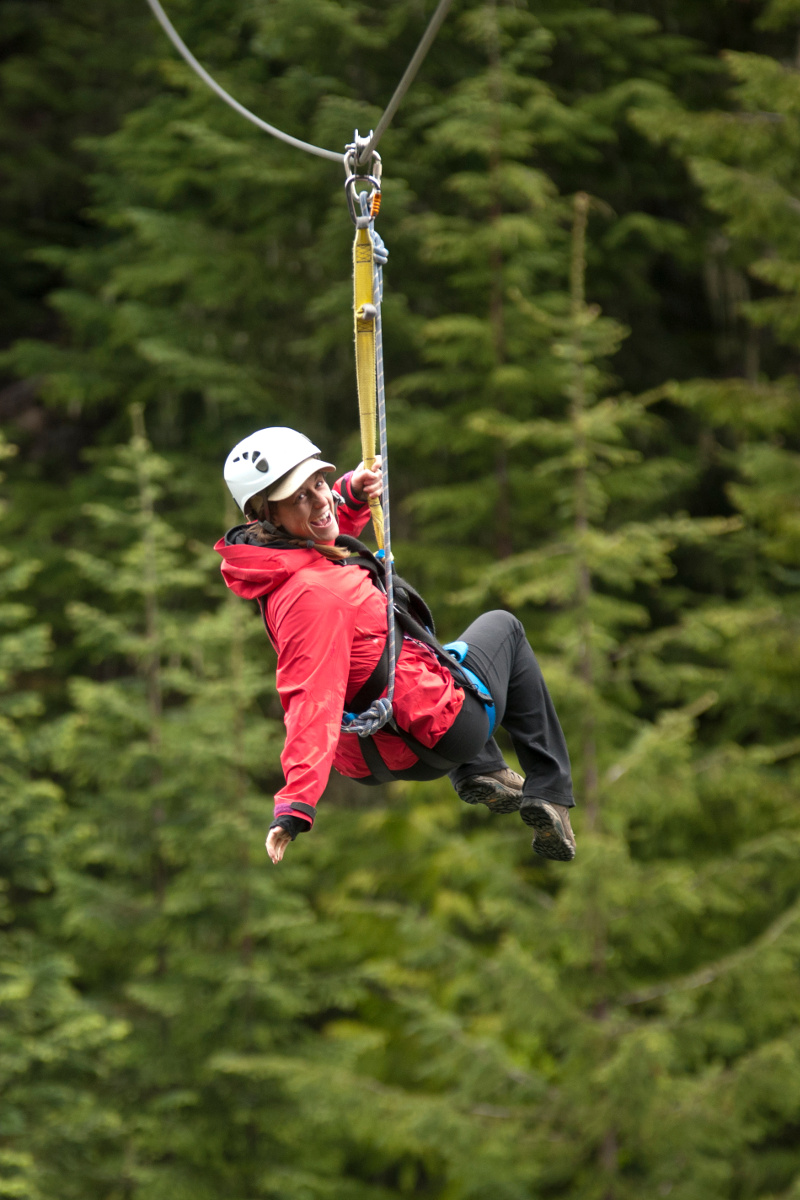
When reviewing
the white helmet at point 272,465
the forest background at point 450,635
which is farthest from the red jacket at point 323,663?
the forest background at point 450,635

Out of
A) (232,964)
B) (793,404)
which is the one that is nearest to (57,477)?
(232,964)

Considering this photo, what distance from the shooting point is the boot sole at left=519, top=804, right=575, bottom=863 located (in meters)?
4.09

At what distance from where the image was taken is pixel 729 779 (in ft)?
31.2

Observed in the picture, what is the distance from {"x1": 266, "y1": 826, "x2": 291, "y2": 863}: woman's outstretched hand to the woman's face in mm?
896

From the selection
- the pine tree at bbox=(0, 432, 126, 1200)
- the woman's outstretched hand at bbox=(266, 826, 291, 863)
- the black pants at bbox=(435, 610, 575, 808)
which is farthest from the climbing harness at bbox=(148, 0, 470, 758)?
the pine tree at bbox=(0, 432, 126, 1200)

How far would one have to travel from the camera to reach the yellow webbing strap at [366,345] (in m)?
3.85

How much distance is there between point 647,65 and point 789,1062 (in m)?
8.79

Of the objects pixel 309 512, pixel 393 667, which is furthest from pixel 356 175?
pixel 393 667

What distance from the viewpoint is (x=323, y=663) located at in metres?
3.52

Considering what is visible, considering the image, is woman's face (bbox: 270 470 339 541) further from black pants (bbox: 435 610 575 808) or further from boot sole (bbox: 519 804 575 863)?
boot sole (bbox: 519 804 575 863)

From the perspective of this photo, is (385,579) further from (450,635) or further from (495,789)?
(450,635)

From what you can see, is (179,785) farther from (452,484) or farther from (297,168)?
(297,168)

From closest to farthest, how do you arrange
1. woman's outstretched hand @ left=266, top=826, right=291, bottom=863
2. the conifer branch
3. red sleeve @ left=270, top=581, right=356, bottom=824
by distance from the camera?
woman's outstretched hand @ left=266, top=826, right=291, bottom=863 → red sleeve @ left=270, top=581, right=356, bottom=824 → the conifer branch

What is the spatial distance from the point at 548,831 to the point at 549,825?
0.12ft
